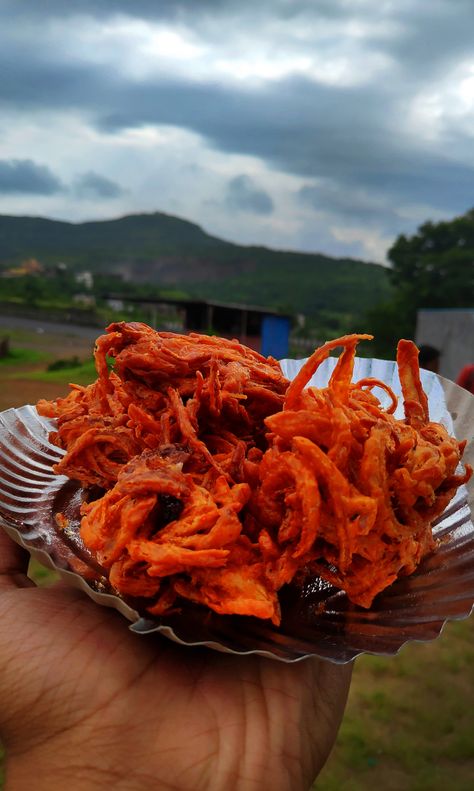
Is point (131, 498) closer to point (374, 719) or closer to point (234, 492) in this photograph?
point (234, 492)

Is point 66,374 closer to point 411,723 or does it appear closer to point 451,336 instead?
point 411,723

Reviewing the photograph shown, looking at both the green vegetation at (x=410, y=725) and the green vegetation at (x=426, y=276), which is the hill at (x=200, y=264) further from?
the green vegetation at (x=410, y=725)

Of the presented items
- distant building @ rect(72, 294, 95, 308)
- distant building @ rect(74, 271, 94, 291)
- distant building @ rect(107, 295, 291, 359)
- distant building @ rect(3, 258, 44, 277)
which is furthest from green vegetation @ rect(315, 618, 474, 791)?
distant building @ rect(3, 258, 44, 277)

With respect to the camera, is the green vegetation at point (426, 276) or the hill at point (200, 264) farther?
the hill at point (200, 264)

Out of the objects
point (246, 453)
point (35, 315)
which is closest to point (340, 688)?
point (246, 453)

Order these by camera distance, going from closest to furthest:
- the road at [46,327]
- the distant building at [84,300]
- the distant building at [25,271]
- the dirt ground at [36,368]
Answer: the dirt ground at [36,368], the road at [46,327], the distant building at [84,300], the distant building at [25,271]

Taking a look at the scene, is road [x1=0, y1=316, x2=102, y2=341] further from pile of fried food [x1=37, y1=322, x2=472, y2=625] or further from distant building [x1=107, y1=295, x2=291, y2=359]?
pile of fried food [x1=37, y1=322, x2=472, y2=625]

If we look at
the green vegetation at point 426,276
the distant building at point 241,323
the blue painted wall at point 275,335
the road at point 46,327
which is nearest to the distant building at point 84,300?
the road at point 46,327
